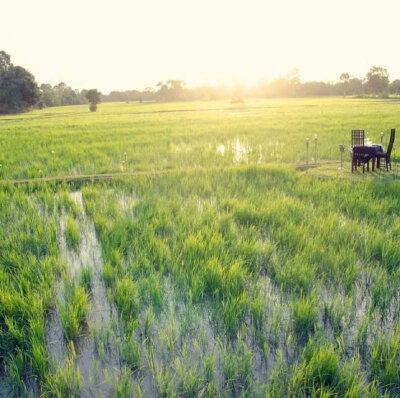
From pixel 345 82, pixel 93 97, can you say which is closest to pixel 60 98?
pixel 93 97

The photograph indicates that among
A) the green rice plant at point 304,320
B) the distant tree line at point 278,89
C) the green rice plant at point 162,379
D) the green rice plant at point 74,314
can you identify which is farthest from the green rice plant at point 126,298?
the distant tree line at point 278,89

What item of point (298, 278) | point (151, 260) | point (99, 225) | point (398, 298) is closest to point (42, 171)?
point (99, 225)

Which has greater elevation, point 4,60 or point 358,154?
point 4,60

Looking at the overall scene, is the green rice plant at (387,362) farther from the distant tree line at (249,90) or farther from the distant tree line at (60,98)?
the distant tree line at (60,98)

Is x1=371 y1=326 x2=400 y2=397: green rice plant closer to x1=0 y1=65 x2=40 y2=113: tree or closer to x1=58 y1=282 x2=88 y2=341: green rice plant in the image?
x1=58 y1=282 x2=88 y2=341: green rice plant

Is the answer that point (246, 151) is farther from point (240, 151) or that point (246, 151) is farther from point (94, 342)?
point (94, 342)

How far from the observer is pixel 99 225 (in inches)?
168

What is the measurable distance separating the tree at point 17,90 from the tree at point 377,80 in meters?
55.7

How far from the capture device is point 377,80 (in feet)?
207

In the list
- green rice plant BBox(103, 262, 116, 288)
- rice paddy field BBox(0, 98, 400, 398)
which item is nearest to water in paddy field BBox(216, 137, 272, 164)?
rice paddy field BBox(0, 98, 400, 398)

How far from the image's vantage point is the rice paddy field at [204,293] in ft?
6.41

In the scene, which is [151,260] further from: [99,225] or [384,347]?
[384,347]

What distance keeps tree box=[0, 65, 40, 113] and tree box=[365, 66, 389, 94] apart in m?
55.7

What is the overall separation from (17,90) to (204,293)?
43.6 meters
